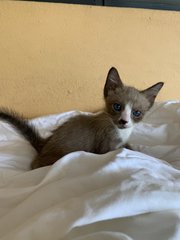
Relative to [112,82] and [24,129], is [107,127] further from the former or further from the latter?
[24,129]

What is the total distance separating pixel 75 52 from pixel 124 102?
20.8 inches

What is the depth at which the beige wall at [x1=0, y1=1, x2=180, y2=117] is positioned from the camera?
141cm

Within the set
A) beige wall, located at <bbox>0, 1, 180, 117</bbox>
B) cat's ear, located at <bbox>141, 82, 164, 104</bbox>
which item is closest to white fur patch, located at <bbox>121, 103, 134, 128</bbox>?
cat's ear, located at <bbox>141, 82, 164, 104</bbox>

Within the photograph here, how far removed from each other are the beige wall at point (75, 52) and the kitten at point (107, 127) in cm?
41

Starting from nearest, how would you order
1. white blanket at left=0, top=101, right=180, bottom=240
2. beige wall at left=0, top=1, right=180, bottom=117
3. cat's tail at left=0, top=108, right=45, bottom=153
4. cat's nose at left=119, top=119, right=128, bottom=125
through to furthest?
white blanket at left=0, top=101, right=180, bottom=240, cat's nose at left=119, top=119, right=128, bottom=125, cat's tail at left=0, top=108, right=45, bottom=153, beige wall at left=0, top=1, right=180, bottom=117

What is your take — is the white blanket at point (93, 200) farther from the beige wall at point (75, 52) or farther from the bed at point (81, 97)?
the beige wall at point (75, 52)

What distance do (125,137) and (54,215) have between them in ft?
1.66

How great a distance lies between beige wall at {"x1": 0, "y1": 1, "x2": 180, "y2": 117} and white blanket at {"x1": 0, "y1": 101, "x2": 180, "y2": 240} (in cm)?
60

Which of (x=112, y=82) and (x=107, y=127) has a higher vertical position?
(x=112, y=82)

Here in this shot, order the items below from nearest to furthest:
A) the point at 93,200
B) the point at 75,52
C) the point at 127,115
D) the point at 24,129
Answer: the point at 93,200, the point at 127,115, the point at 24,129, the point at 75,52

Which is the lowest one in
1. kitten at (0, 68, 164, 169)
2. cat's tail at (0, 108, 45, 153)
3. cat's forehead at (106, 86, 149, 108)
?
cat's tail at (0, 108, 45, 153)

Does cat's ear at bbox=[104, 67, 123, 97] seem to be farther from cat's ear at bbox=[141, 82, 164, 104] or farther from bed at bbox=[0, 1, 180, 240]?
bed at bbox=[0, 1, 180, 240]

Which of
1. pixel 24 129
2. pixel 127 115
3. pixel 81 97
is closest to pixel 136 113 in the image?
pixel 127 115

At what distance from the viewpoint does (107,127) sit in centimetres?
107
